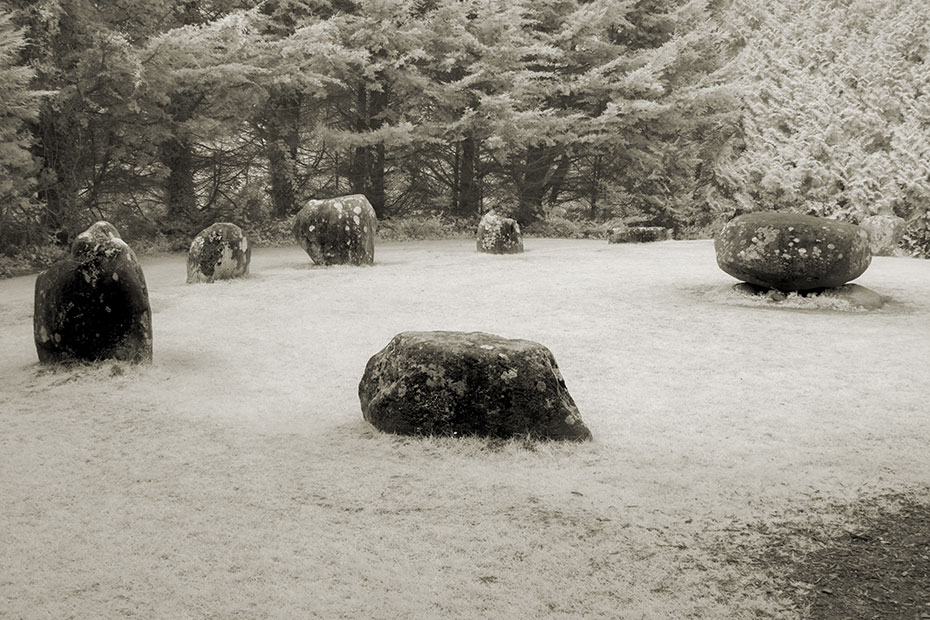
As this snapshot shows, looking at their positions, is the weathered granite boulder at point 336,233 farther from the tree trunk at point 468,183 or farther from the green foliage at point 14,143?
the tree trunk at point 468,183

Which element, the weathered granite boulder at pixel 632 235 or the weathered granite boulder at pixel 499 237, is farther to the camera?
the weathered granite boulder at pixel 632 235

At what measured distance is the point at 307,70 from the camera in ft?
46.3

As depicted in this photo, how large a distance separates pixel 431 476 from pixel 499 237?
30.5ft

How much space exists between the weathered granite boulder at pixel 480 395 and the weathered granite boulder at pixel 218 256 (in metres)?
6.29

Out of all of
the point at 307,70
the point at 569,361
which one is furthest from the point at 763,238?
the point at 307,70

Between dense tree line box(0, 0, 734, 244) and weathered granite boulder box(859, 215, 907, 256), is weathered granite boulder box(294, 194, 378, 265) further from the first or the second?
weathered granite boulder box(859, 215, 907, 256)

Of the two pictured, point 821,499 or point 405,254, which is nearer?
point 821,499

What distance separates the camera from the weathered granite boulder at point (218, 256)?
31.1 feet

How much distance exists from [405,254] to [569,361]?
7.66m

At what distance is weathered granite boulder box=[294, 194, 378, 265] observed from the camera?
10.8m

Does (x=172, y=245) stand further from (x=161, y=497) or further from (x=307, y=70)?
(x=161, y=497)

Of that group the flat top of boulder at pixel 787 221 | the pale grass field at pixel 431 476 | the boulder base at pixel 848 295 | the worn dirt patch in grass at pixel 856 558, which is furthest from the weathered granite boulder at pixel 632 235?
the worn dirt patch in grass at pixel 856 558

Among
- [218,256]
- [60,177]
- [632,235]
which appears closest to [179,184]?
[60,177]

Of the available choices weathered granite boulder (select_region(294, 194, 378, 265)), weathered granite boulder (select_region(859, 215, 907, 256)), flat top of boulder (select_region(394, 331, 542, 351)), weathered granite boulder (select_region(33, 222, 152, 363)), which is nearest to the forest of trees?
weathered granite boulder (select_region(859, 215, 907, 256))
